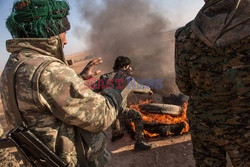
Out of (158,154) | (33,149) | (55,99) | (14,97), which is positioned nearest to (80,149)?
(33,149)

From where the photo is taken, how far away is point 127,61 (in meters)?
5.84

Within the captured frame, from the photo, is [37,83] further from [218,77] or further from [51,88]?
[218,77]

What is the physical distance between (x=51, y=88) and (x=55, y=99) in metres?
0.08

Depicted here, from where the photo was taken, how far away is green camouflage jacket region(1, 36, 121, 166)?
155 centimetres

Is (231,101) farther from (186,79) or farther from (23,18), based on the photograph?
(23,18)

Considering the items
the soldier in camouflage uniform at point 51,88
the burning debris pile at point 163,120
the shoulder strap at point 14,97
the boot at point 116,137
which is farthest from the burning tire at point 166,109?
the shoulder strap at point 14,97

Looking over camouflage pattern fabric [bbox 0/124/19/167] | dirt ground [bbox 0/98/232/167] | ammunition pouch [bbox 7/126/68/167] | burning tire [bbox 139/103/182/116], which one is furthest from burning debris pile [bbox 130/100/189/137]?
ammunition pouch [bbox 7/126/68/167]

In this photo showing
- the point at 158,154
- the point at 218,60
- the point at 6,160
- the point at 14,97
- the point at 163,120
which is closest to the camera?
the point at 14,97

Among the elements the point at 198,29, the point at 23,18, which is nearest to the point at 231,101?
the point at 198,29

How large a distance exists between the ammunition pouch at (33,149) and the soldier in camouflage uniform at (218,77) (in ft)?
4.70

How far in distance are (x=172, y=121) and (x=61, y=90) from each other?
4.53 m

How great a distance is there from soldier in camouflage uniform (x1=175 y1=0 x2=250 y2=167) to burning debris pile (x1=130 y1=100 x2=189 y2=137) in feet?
9.81

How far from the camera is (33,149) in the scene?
177 centimetres

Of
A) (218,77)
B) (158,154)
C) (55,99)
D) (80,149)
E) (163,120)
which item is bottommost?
(158,154)
